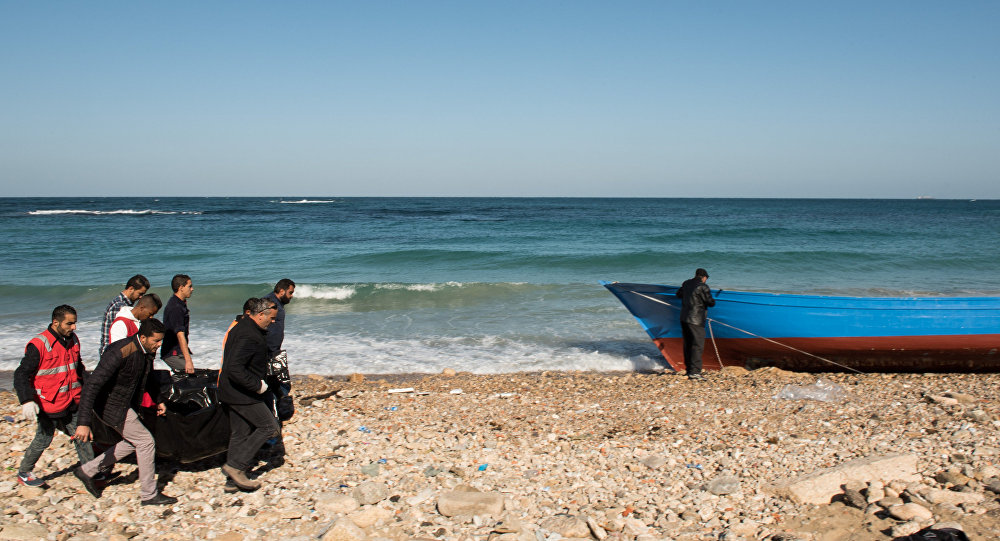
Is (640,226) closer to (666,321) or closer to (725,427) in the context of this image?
(666,321)

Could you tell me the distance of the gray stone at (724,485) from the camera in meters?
5.06

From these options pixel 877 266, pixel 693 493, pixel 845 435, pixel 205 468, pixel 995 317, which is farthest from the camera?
pixel 877 266

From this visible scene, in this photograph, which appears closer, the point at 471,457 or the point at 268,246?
the point at 471,457

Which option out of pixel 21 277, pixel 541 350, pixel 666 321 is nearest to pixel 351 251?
pixel 21 277

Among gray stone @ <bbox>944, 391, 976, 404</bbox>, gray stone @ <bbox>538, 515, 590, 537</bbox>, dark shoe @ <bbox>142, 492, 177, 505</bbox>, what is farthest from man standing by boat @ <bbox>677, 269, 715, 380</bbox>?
dark shoe @ <bbox>142, 492, 177, 505</bbox>

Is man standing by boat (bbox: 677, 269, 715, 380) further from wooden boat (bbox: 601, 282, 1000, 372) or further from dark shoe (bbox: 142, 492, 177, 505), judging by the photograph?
dark shoe (bbox: 142, 492, 177, 505)

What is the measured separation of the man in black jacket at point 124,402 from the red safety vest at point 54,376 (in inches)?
13.1

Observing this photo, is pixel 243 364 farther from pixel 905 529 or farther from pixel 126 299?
pixel 905 529

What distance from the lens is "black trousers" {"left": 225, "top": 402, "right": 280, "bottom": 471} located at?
16.9 feet

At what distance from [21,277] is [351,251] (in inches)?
487

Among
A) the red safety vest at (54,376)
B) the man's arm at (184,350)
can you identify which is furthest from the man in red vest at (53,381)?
the man's arm at (184,350)

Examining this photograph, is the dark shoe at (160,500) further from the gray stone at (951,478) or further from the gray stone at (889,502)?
the gray stone at (951,478)

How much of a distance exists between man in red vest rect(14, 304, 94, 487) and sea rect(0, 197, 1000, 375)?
536cm

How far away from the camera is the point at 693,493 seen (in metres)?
5.06
